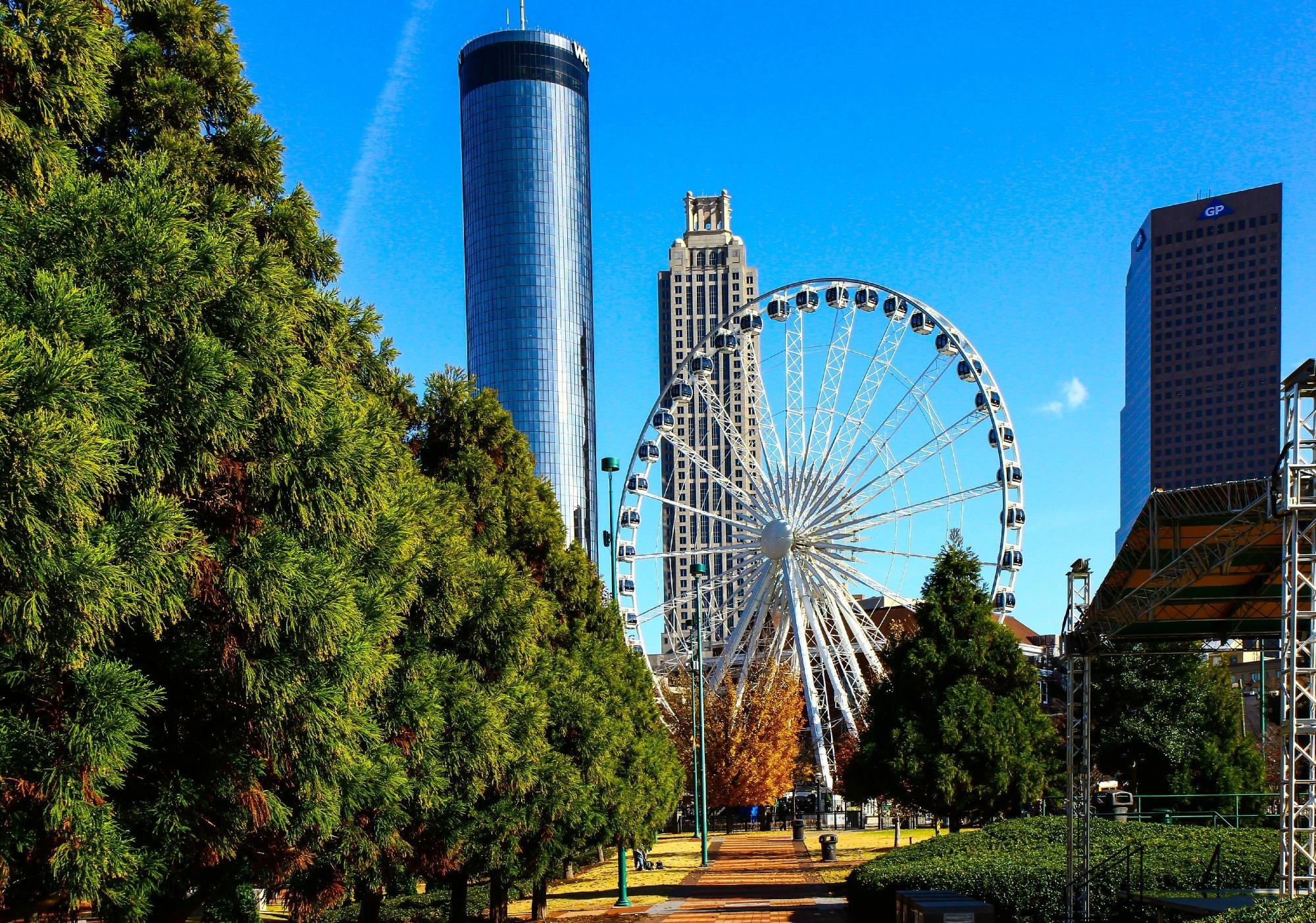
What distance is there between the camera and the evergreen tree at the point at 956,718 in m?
33.6

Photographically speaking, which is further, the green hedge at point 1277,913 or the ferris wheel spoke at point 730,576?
the ferris wheel spoke at point 730,576

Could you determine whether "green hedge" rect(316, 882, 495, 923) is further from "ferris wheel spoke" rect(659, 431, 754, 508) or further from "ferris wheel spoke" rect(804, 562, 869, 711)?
"ferris wheel spoke" rect(659, 431, 754, 508)

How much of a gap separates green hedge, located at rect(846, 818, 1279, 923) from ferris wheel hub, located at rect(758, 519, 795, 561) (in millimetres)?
24516

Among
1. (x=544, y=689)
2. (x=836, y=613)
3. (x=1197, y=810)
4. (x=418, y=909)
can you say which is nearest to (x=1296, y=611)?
(x=544, y=689)

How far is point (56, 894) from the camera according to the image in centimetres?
1008

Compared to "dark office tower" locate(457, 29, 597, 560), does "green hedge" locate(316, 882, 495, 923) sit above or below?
below

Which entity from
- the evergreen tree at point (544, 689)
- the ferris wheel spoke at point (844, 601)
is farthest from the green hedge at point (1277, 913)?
the ferris wheel spoke at point (844, 601)

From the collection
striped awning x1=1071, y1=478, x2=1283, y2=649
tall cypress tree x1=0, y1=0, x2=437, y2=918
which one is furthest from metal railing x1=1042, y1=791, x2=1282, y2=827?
tall cypress tree x1=0, y1=0, x2=437, y2=918

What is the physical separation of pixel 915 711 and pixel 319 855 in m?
22.7

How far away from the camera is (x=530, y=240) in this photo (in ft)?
600

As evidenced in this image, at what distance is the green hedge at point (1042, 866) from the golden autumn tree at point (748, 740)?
32.9 metres

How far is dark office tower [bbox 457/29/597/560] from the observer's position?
18262 cm

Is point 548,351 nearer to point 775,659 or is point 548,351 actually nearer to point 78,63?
point 775,659

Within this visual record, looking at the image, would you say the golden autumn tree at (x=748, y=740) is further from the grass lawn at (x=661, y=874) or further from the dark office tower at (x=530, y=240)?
the dark office tower at (x=530, y=240)
